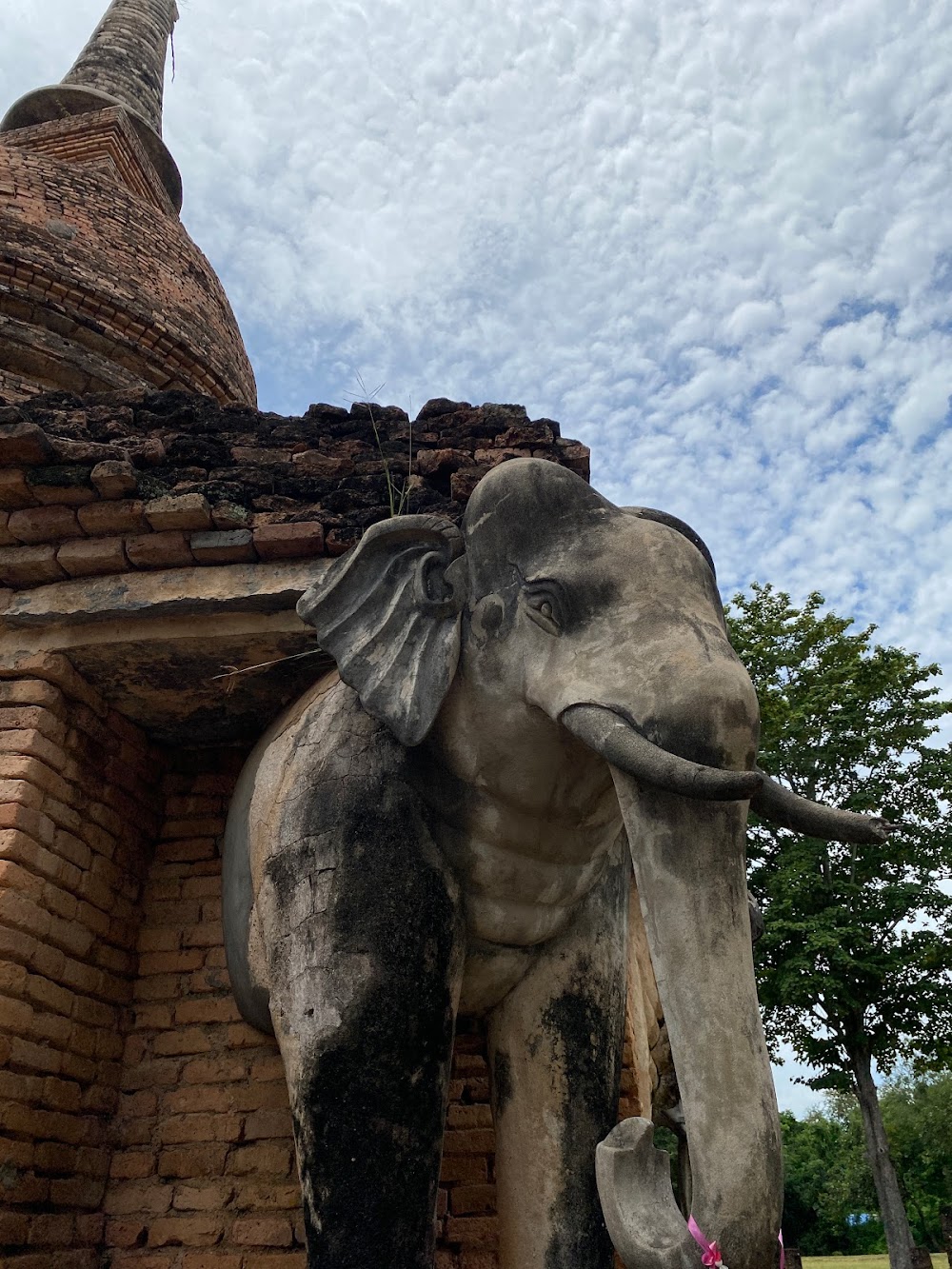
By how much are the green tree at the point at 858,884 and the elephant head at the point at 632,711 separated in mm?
10978

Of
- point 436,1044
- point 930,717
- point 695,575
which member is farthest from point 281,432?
point 930,717

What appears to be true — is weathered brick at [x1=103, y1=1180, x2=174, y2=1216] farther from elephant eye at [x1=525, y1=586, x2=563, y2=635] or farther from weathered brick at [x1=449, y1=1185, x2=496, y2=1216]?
elephant eye at [x1=525, y1=586, x2=563, y2=635]

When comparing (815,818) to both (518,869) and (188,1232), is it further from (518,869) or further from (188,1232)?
(188,1232)

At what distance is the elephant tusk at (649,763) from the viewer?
184cm

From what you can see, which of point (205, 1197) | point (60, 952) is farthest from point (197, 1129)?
point (60, 952)

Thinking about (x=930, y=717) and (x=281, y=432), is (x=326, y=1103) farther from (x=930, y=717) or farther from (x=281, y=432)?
(x=930, y=717)

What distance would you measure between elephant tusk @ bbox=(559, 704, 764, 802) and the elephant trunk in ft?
0.37

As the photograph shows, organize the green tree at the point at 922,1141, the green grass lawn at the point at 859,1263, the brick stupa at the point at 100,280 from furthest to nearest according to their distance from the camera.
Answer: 1. the green tree at the point at 922,1141
2. the green grass lawn at the point at 859,1263
3. the brick stupa at the point at 100,280

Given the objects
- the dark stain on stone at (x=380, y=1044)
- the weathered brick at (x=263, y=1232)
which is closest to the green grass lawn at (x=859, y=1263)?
the weathered brick at (x=263, y=1232)

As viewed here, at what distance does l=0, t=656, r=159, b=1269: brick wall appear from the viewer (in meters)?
2.82

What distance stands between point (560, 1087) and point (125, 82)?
1161 centimetres

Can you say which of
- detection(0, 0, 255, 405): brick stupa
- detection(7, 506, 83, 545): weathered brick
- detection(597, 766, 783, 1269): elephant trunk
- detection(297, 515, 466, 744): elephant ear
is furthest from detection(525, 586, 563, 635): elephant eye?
detection(0, 0, 255, 405): brick stupa

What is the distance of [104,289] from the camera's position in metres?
5.88

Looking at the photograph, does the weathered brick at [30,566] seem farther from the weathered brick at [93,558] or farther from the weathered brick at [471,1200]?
the weathered brick at [471,1200]
